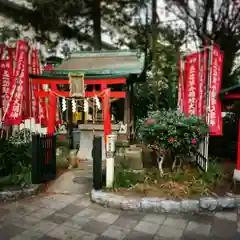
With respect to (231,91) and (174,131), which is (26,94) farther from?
(231,91)

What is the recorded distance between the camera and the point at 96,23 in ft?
52.2

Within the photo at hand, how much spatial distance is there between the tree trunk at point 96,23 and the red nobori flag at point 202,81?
33.2ft

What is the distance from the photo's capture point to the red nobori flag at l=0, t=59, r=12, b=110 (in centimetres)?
766

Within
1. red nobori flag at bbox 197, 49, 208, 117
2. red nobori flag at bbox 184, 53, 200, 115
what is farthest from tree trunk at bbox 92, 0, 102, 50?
red nobori flag at bbox 197, 49, 208, 117

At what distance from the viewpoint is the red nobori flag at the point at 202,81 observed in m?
7.25

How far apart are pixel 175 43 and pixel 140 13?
2.99m

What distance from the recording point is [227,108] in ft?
38.3

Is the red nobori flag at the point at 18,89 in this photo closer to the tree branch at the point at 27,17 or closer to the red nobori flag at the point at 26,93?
the red nobori flag at the point at 26,93

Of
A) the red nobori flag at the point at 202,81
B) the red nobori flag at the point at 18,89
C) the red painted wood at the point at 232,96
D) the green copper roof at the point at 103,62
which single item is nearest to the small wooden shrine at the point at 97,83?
the green copper roof at the point at 103,62

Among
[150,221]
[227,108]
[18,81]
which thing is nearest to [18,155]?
[18,81]

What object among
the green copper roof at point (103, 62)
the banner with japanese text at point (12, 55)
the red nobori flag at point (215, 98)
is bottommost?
the red nobori flag at point (215, 98)

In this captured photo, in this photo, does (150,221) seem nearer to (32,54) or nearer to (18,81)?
(18,81)

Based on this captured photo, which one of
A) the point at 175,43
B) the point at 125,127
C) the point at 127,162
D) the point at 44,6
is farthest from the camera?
the point at 175,43

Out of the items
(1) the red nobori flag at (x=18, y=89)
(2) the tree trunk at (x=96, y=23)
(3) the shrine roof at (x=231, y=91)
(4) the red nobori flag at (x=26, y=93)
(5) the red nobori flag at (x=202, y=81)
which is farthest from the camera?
(2) the tree trunk at (x=96, y=23)
